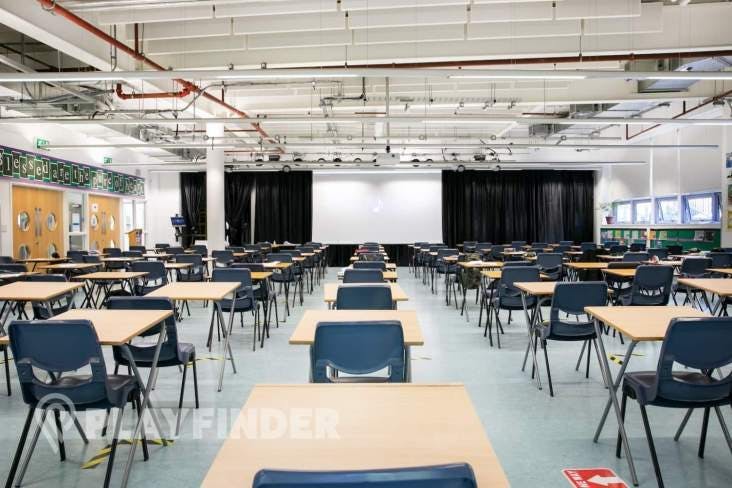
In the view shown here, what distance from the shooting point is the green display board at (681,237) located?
39.6 feet

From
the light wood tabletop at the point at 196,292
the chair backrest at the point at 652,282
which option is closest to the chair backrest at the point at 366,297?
the light wood tabletop at the point at 196,292

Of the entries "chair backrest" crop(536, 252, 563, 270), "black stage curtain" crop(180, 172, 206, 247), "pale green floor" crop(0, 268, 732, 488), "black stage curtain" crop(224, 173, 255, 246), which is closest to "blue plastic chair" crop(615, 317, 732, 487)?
"pale green floor" crop(0, 268, 732, 488)

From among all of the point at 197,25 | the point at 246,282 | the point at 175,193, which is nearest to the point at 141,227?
the point at 175,193

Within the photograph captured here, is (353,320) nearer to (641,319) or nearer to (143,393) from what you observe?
(143,393)

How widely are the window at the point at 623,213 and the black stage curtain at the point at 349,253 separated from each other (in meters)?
7.15

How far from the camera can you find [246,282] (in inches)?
226

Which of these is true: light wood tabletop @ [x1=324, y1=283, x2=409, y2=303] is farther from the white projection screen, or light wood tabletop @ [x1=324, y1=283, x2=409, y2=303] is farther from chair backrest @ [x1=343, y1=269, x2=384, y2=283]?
the white projection screen

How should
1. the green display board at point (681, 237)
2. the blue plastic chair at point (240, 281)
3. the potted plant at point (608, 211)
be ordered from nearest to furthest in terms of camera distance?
1. the blue plastic chair at point (240, 281)
2. the green display board at point (681, 237)
3. the potted plant at point (608, 211)

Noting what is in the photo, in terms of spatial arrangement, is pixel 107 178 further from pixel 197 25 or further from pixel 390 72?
pixel 390 72

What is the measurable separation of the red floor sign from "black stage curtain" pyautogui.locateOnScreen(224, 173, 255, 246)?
17.0 m

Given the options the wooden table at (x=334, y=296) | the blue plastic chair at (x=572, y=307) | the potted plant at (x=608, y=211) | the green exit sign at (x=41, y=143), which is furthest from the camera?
the potted plant at (x=608, y=211)

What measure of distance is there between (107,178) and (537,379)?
14844mm

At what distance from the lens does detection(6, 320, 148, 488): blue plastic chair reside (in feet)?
8.13

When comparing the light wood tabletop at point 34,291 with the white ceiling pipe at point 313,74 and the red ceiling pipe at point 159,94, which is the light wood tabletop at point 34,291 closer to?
the white ceiling pipe at point 313,74
